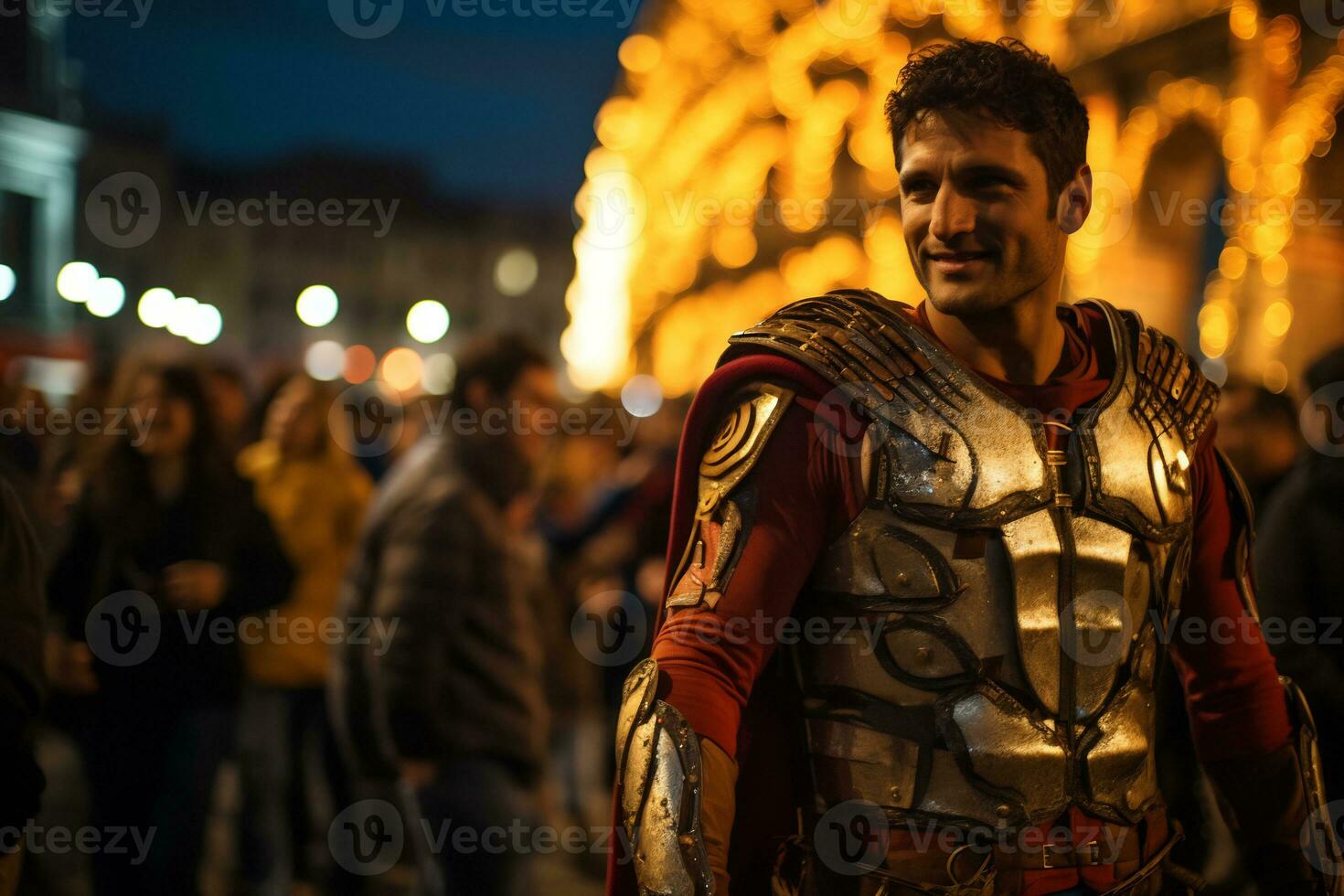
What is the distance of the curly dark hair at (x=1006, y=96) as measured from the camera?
7.68ft

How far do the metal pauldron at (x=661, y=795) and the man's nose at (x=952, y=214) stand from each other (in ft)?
3.03

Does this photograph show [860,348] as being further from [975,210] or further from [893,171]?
[893,171]

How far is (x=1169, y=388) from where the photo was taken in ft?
8.53

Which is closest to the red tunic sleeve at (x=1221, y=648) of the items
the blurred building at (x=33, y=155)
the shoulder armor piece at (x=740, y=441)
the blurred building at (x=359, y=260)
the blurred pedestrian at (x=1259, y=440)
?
the shoulder armor piece at (x=740, y=441)

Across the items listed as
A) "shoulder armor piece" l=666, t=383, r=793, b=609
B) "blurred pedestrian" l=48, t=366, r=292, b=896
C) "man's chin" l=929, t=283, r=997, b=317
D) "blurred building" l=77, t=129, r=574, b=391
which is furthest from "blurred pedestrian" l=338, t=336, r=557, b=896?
"blurred building" l=77, t=129, r=574, b=391

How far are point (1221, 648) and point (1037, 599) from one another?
2.12ft

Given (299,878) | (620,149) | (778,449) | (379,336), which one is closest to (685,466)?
(778,449)

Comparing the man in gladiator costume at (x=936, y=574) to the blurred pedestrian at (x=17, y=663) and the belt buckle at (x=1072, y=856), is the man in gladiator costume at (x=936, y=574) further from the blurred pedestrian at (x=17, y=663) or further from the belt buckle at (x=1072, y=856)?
the blurred pedestrian at (x=17, y=663)

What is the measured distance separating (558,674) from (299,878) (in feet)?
6.36

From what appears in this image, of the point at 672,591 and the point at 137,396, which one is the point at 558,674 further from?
the point at 672,591

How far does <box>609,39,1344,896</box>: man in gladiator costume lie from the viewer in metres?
2.23

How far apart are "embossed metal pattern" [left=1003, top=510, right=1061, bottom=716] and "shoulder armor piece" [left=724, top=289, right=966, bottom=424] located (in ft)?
0.90

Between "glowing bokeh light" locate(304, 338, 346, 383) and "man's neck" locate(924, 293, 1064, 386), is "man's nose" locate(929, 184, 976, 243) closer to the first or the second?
"man's neck" locate(924, 293, 1064, 386)

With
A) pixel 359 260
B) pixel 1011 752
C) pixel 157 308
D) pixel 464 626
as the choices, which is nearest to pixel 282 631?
pixel 464 626
